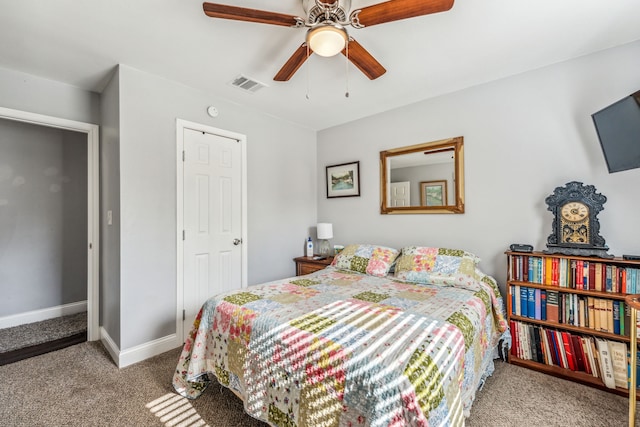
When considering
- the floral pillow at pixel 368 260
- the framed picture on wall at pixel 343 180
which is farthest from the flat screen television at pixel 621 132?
the framed picture on wall at pixel 343 180

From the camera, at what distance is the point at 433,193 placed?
2.95 meters

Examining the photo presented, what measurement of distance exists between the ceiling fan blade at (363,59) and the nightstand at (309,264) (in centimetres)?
210

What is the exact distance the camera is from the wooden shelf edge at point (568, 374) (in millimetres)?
1872

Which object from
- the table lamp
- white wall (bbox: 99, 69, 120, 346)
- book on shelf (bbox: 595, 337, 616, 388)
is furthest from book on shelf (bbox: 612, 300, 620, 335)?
white wall (bbox: 99, 69, 120, 346)

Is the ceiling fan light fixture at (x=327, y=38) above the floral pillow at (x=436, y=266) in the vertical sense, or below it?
above

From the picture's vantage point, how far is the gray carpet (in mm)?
2664

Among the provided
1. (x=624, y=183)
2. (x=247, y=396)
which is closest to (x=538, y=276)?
(x=624, y=183)

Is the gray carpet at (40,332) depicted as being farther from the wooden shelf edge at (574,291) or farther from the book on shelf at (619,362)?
the book on shelf at (619,362)

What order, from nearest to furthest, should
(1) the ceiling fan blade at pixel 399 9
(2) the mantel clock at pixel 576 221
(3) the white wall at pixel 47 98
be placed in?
1. (1) the ceiling fan blade at pixel 399 9
2. (2) the mantel clock at pixel 576 221
3. (3) the white wall at pixel 47 98

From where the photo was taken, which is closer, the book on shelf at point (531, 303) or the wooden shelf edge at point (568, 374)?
the wooden shelf edge at point (568, 374)

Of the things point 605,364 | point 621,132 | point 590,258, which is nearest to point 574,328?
point 605,364

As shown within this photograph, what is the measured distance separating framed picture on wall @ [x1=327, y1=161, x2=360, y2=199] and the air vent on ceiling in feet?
4.80

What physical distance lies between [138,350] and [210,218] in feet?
4.17

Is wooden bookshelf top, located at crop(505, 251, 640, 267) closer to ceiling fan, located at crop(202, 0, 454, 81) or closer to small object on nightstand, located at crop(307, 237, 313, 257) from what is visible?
ceiling fan, located at crop(202, 0, 454, 81)
